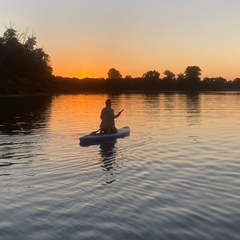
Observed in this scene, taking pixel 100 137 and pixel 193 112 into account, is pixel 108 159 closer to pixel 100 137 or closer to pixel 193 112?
pixel 100 137

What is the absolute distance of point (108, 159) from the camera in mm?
15922

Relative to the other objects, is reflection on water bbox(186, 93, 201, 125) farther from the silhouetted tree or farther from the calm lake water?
the silhouetted tree

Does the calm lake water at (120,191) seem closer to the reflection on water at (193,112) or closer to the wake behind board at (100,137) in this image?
the wake behind board at (100,137)

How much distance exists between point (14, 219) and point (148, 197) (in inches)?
139

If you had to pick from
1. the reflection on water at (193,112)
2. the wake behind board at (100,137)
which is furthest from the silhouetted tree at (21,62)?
the wake behind board at (100,137)

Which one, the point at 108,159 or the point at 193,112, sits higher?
the point at 108,159

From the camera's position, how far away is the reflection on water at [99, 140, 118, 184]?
1264 centimetres

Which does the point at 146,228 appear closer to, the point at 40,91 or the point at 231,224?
the point at 231,224

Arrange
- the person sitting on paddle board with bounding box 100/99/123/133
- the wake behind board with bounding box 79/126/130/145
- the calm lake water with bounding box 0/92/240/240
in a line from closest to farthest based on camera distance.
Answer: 1. the calm lake water with bounding box 0/92/240/240
2. the wake behind board with bounding box 79/126/130/145
3. the person sitting on paddle board with bounding box 100/99/123/133

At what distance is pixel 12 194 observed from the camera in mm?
10422

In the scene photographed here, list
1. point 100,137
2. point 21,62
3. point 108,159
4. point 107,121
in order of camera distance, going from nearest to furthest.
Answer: point 108,159 → point 100,137 → point 107,121 → point 21,62

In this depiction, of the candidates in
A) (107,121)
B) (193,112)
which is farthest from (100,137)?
(193,112)

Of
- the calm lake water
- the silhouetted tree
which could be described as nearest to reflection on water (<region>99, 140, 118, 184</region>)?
the calm lake water

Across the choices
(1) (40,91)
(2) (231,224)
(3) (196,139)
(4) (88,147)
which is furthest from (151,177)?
(1) (40,91)
